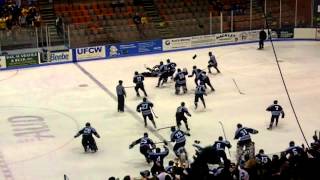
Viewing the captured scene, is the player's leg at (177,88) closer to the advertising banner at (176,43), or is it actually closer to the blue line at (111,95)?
the blue line at (111,95)

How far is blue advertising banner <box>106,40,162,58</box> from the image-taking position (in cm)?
3031

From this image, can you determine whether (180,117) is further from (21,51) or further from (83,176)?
(21,51)

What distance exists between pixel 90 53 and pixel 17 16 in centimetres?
412

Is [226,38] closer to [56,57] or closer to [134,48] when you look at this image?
[134,48]

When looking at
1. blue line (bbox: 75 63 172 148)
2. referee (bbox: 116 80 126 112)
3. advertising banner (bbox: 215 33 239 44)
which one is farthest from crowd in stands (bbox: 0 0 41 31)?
referee (bbox: 116 80 126 112)

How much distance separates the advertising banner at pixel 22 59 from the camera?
2828 centimetres

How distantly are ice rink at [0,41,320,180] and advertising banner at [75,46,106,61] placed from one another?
0.65 meters

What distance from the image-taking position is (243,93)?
74.7 feet

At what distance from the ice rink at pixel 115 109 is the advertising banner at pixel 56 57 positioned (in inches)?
25.3

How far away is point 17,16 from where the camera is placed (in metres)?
30.2

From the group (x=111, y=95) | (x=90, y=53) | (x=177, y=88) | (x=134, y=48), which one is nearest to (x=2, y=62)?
(x=90, y=53)

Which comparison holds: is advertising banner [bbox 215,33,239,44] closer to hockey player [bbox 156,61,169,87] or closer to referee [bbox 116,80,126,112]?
hockey player [bbox 156,61,169,87]

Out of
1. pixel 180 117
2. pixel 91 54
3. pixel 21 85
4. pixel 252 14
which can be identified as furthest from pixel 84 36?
pixel 180 117

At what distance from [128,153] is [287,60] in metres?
14.0
